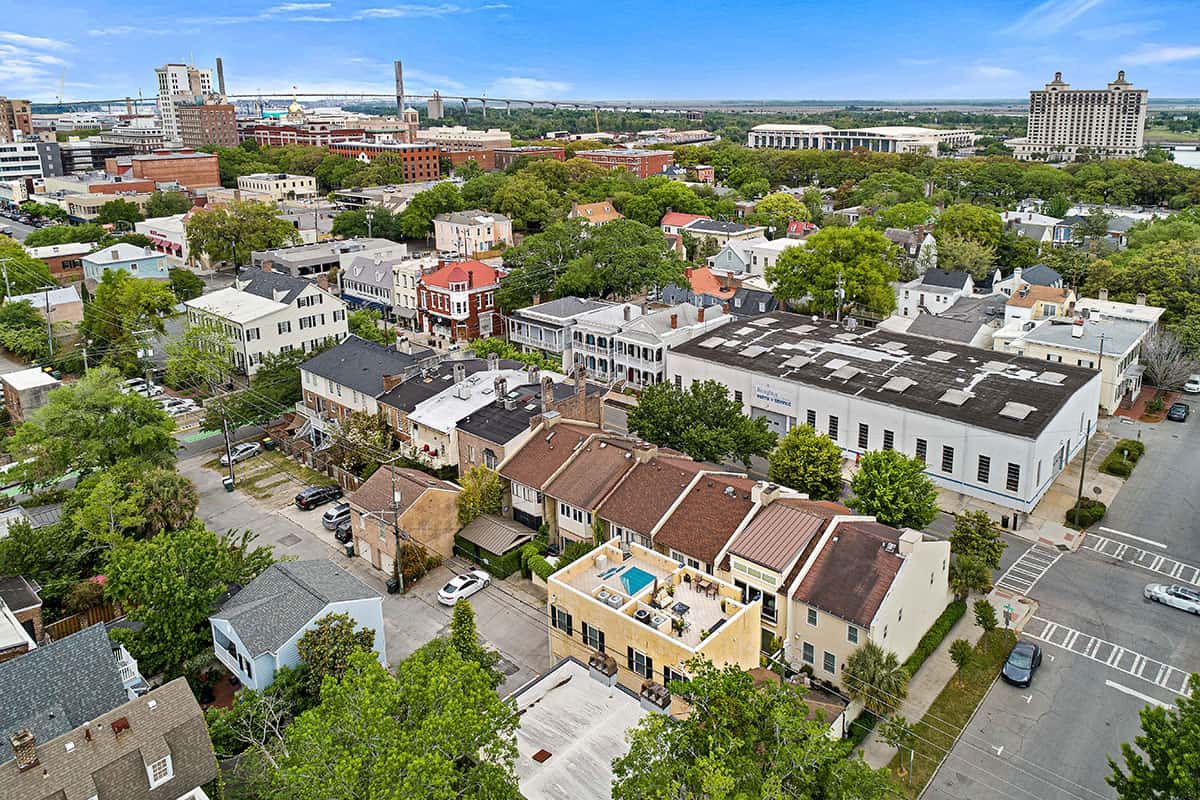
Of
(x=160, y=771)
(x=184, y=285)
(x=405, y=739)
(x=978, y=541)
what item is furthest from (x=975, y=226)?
(x=160, y=771)

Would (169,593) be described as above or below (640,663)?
above

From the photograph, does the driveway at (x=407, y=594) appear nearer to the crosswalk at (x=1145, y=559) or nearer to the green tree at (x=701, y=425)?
the green tree at (x=701, y=425)

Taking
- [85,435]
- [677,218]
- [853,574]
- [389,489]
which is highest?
[677,218]

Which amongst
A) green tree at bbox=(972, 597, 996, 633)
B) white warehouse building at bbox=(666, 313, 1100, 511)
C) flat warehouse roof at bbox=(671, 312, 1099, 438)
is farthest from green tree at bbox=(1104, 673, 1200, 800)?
flat warehouse roof at bbox=(671, 312, 1099, 438)

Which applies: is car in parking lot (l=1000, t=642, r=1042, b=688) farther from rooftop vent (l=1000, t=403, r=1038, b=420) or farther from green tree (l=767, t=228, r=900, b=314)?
green tree (l=767, t=228, r=900, b=314)

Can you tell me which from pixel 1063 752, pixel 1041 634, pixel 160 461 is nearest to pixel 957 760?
pixel 1063 752

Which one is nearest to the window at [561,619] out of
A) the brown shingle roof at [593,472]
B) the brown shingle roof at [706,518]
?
the brown shingle roof at [706,518]

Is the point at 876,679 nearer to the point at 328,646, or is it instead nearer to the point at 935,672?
the point at 935,672
